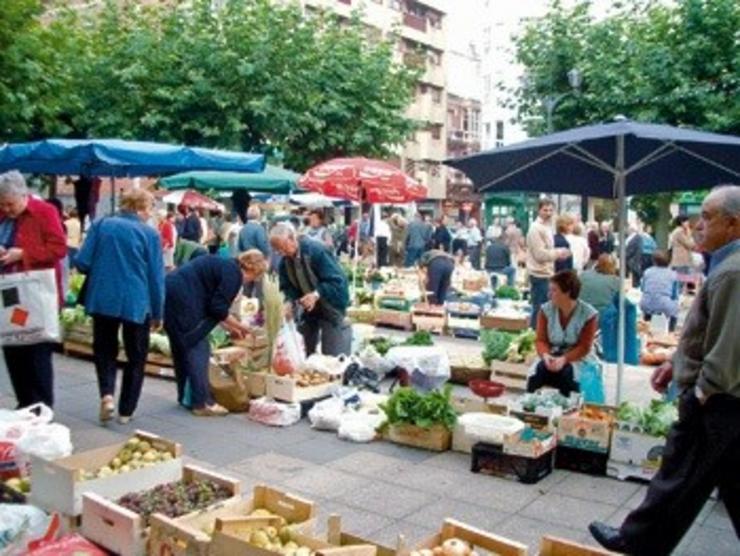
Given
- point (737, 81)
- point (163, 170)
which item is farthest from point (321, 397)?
point (737, 81)

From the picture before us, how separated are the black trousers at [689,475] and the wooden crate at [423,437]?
2.42 meters

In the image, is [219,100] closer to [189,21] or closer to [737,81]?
[189,21]

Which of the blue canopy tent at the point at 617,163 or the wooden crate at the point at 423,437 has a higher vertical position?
the blue canopy tent at the point at 617,163

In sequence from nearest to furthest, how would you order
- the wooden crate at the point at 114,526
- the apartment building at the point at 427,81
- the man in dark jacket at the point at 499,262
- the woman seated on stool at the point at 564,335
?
the wooden crate at the point at 114,526 → the woman seated on stool at the point at 564,335 → the man in dark jacket at the point at 499,262 → the apartment building at the point at 427,81

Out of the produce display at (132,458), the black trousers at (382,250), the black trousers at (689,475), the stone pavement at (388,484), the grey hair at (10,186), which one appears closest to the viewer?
the black trousers at (689,475)

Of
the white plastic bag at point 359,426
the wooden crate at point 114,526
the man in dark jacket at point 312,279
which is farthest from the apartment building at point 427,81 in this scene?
the wooden crate at point 114,526

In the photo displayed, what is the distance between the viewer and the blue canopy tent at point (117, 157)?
827cm

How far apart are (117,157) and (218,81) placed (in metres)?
13.3

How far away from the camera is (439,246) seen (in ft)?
70.0

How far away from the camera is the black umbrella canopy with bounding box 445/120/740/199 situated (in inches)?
233

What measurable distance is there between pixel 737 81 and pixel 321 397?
39.7 ft

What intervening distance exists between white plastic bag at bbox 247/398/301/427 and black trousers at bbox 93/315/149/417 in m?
1.06

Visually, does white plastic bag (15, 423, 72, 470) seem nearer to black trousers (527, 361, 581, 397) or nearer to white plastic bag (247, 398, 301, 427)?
white plastic bag (247, 398, 301, 427)

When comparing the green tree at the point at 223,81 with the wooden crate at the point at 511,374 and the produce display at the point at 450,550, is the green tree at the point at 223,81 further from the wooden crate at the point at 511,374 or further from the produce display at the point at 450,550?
the produce display at the point at 450,550
